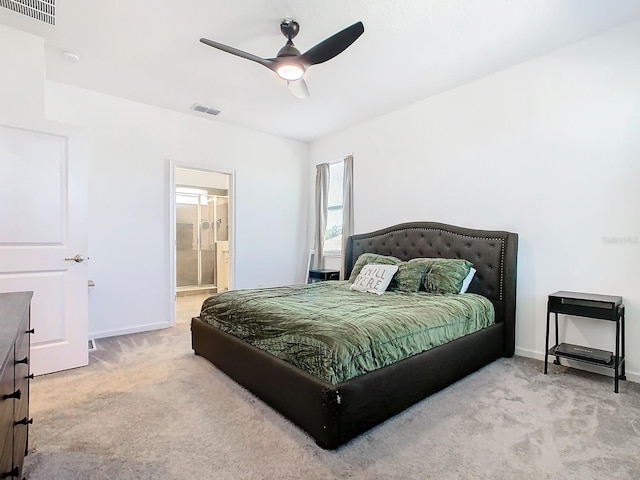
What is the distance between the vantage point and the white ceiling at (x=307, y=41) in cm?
250

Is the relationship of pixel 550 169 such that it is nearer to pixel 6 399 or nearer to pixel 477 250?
pixel 477 250

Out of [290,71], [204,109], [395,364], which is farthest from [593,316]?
[204,109]

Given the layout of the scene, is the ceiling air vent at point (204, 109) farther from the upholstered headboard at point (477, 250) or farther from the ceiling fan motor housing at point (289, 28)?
the upholstered headboard at point (477, 250)

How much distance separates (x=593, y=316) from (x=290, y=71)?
2.94 m

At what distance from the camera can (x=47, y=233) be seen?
9.38 feet

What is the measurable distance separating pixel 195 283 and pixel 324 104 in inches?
183

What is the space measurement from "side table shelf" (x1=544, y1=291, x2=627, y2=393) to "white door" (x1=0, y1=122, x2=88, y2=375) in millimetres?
3984

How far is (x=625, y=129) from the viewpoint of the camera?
9.04 feet

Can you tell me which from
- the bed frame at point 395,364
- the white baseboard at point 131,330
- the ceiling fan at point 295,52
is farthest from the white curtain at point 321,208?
the ceiling fan at point 295,52

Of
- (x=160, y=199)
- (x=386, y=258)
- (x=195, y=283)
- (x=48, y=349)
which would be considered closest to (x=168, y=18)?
(x=160, y=199)

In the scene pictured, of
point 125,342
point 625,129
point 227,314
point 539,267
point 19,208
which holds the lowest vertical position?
point 125,342

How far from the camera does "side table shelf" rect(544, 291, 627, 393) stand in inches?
100

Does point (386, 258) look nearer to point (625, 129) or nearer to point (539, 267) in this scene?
point (539, 267)

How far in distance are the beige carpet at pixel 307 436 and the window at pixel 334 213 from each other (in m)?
3.05
